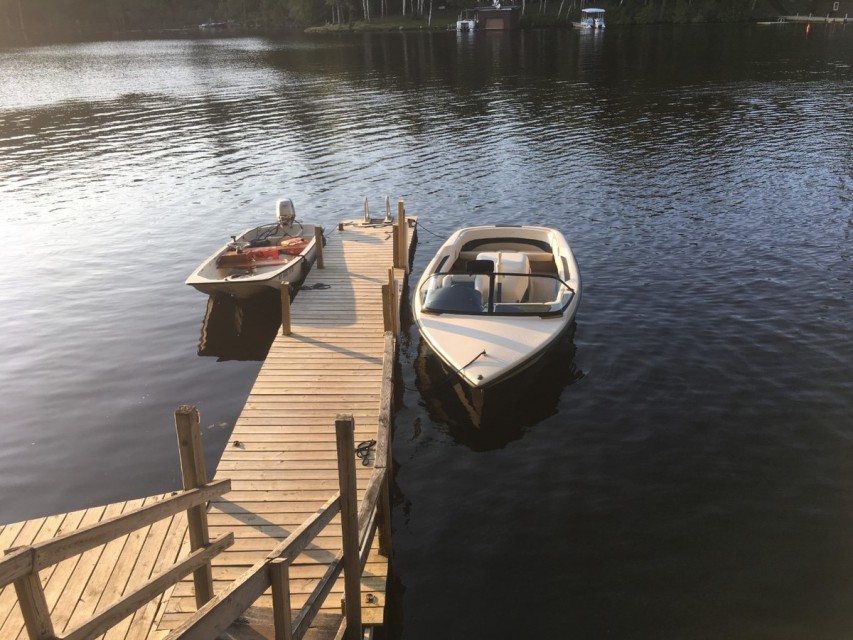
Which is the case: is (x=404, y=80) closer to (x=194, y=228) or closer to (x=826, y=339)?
(x=194, y=228)

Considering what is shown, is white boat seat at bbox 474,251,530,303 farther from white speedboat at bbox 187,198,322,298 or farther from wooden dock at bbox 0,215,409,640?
white speedboat at bbox 187,198,322,298

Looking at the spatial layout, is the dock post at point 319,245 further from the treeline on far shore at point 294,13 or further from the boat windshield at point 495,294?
the treeline on far shore at point 294,13

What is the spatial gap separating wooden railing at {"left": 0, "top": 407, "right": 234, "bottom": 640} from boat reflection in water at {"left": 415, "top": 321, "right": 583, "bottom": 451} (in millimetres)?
7019

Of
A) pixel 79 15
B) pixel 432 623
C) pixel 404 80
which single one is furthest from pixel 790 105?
pixel 79 15

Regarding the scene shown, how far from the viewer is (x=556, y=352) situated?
15898mm

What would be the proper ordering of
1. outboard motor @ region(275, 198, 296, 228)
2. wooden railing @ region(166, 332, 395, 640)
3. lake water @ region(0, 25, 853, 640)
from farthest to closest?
outboard motor @ region(275, 198, 296, 228) < lake water @ region(0, 25, 853, 640) < wooden railing @ region(166, 332, 395, 640)

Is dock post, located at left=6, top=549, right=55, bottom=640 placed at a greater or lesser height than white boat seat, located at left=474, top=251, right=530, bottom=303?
greater

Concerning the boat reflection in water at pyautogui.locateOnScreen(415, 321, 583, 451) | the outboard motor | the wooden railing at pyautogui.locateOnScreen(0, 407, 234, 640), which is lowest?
the boat reflection in water at pyautogui.locateOnScreen(415, 321, 583, 451)

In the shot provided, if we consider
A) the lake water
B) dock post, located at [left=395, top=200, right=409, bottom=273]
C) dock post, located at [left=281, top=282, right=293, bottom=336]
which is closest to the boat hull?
the lake water

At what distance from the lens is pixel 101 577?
850 centimetres

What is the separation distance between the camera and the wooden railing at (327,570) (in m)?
5.09

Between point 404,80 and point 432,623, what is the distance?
60792 millimetres

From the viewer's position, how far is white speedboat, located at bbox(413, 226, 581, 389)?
13.0m

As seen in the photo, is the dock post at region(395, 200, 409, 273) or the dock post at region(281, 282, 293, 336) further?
the dock post at region(395, 200, 409, 273)
